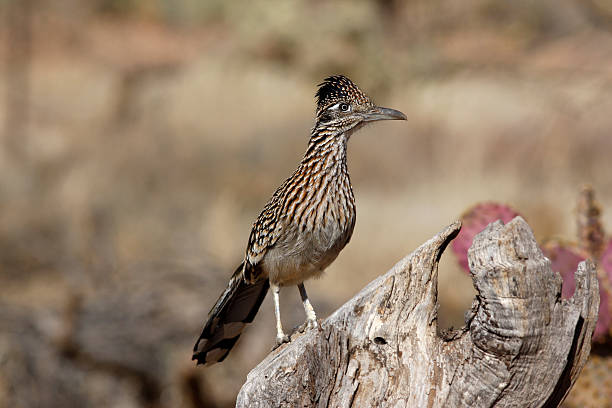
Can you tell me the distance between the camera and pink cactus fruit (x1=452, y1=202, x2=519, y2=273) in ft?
11.1

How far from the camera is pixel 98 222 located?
11961mm


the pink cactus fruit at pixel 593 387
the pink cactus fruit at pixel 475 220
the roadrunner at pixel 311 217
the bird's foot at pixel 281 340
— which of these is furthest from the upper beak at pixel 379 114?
the pink cactus fruit at pixel 593 387

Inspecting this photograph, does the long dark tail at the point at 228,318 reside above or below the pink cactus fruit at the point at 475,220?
below

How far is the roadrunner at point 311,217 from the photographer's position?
11.0 feet

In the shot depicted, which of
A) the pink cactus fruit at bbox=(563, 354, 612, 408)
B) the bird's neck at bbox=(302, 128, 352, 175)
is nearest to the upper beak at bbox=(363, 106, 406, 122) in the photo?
the bird's neck at bbox=(302, 128, 352, 175)

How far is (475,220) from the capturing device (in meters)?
3.44

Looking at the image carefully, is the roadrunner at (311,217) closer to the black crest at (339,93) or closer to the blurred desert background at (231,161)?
the black crest at (339,93)

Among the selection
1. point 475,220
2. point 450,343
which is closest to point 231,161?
point 475,220

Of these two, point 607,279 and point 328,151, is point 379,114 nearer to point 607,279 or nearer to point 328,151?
point 328,151

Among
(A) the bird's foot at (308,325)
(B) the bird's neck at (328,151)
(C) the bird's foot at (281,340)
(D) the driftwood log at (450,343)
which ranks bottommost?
(C) the bird's foot at (281,340)

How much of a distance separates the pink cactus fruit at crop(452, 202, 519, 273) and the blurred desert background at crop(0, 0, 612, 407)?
7.81ft

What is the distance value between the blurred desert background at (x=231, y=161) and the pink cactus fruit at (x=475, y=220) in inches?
93.7

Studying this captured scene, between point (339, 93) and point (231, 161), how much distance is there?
9.81 metres

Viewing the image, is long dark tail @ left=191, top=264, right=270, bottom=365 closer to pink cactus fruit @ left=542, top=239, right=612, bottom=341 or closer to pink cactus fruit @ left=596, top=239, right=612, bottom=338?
pink cactus fruit @ left=542, top=239, right=612, bottom=341
